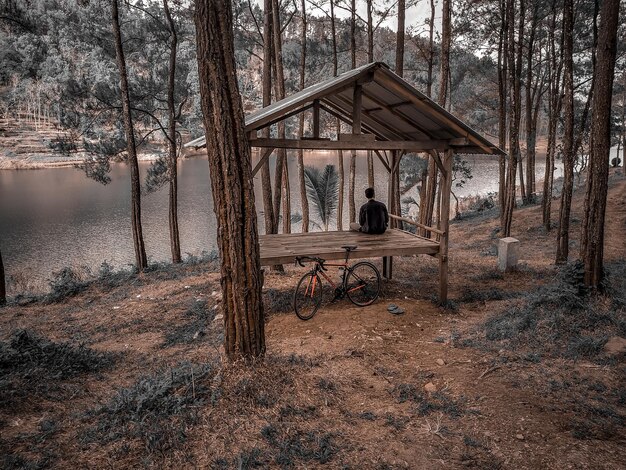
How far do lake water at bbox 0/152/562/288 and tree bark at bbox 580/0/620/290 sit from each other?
16.6 metres

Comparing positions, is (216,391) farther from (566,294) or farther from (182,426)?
(566,294)

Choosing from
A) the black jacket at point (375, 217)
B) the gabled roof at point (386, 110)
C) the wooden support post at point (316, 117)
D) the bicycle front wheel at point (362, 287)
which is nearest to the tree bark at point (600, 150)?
the gabled roof at point (386, 110)

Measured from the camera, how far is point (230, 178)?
4.18 metres

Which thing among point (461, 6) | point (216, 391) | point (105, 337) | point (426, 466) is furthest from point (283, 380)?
point (461, 6)

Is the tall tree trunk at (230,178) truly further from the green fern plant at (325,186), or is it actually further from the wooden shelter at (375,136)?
the green fern plant at (325,186)

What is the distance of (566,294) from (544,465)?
4.32 meters

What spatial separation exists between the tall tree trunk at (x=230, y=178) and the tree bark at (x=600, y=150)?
5.99m

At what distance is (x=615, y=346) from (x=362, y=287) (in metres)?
4.40

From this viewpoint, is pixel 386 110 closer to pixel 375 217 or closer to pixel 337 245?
pixel 375 217

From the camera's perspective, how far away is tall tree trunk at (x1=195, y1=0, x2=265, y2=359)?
157 inches

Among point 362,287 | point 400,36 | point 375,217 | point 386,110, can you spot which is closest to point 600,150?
point 386,110

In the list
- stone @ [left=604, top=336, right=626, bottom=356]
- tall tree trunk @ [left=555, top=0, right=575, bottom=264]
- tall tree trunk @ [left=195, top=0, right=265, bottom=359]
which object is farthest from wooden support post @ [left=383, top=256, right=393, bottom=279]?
tall tree trunk @ [left=195, top=0, right=265, bottom=359]

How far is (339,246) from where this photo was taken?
8.28 m

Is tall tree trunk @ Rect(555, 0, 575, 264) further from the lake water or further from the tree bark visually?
the lake water
